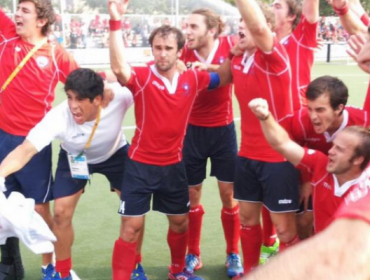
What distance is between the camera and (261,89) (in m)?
3.81

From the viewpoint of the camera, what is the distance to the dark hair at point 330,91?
349cm

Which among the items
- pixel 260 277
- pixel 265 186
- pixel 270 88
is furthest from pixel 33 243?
pixel 260 277

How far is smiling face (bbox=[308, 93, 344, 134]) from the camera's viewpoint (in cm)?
347

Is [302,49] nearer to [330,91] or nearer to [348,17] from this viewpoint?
[348,17]

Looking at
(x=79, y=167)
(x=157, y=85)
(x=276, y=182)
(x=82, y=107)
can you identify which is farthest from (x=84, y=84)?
(x=276, y=182)

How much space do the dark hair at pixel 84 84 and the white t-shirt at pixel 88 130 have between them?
20 centimetres

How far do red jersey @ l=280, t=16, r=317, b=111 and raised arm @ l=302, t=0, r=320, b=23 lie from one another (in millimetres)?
39

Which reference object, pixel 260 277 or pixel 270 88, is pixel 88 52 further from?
pixel 260 277

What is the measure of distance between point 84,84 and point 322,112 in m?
1.53

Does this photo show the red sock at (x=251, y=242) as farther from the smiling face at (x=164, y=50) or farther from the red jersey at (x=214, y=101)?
the smiling face at (x=164, y=50)

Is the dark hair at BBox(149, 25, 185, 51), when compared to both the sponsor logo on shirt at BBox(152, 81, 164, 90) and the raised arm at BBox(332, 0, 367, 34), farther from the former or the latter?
the raised arm at BBox(332, 0, 367, 34)

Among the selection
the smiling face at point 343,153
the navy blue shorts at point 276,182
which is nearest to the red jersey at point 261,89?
the navy blue shorts at point 276,182

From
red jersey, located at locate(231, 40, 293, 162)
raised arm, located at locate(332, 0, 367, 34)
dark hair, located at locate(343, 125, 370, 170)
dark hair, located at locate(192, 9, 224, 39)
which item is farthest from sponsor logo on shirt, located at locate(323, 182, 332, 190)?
dark hair, located at locate(192, 9, 224, 39)

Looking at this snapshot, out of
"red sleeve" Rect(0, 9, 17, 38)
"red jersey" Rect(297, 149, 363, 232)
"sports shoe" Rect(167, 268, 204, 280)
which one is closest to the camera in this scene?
"red jersey" Rect(297, 149, 363, 232)
